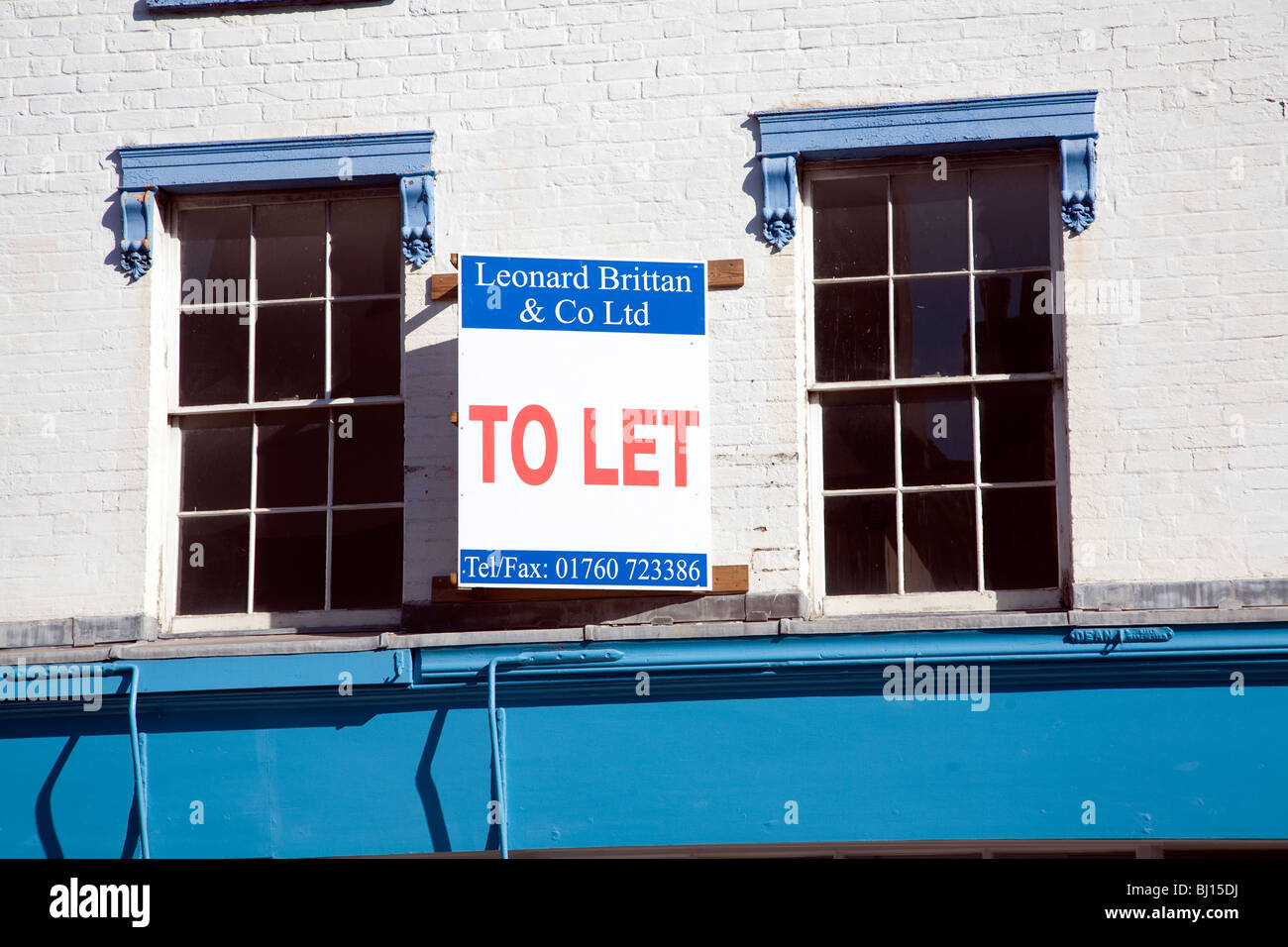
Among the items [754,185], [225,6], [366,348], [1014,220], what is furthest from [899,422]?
[225,6]

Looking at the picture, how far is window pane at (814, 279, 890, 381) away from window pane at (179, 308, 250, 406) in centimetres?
314

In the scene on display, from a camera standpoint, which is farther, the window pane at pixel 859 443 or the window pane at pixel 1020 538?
the window pane at pixel 859 443

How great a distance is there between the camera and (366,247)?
8.52m

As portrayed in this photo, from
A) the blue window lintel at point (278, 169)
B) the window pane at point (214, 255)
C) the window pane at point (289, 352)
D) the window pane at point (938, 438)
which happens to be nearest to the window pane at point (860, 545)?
the window pane at point (938, 438)

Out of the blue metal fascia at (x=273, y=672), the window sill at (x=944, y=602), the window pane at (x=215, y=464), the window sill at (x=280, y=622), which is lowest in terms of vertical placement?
the blue metal fascia at (x=273, y=672)

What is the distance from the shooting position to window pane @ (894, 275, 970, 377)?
8.13 meters

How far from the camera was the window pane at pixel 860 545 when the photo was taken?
8.04m

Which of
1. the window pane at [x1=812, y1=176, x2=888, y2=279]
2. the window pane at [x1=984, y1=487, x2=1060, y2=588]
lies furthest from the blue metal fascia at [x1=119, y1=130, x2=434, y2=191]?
the window pane at [x1=984, y1=487, x2=1060, y2=588]

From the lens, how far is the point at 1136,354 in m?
7.80

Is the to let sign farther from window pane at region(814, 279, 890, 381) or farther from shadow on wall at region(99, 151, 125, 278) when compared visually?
shadow on wall at region(99, 151, 125, 278)

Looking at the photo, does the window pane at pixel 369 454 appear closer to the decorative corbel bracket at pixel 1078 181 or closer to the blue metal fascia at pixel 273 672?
the blue metal fascia at pixel 273 672

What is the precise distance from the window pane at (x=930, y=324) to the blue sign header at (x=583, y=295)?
1.10 meters

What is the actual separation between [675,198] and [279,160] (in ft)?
7.08

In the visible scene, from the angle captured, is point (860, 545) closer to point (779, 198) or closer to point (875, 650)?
point (875, 650)
